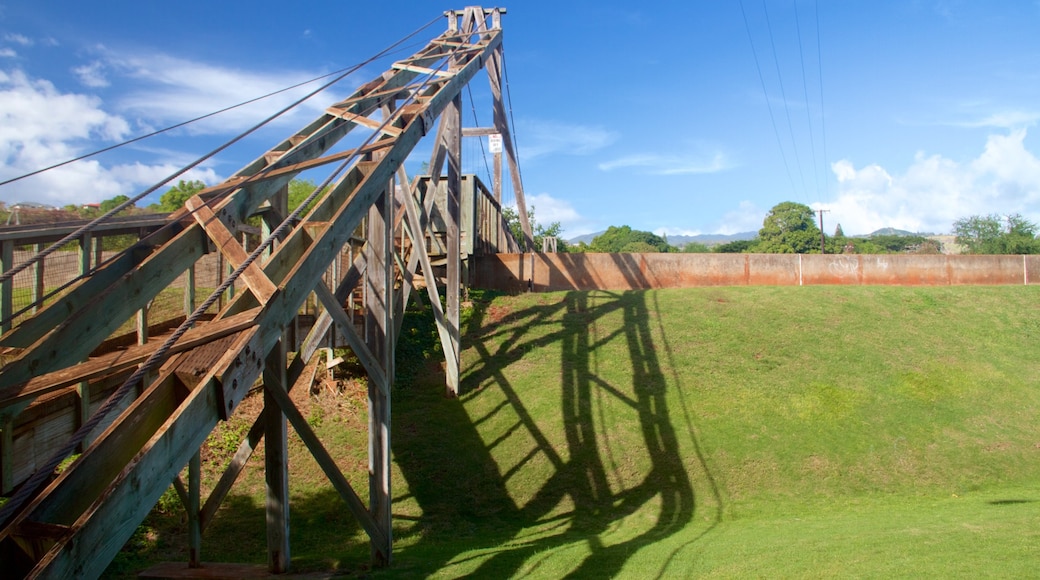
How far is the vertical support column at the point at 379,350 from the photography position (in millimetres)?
7957

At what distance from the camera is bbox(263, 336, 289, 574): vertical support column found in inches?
271

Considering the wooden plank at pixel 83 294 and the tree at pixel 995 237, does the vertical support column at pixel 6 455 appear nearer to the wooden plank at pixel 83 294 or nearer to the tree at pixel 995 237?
the wooden plank at pixel 83 294

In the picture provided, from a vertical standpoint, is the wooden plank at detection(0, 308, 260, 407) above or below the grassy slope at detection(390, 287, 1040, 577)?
above

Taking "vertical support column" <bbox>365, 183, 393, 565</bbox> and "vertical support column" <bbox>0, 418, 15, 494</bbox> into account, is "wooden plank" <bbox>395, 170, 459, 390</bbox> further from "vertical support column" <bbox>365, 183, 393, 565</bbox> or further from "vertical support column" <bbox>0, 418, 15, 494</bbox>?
"vertical support column" <bbox>0, 418, 15, 494</bbox>

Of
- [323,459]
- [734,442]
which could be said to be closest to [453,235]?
[734,442]

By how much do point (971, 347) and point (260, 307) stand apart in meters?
15.3

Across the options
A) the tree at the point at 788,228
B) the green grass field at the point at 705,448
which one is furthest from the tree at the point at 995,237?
the green grass field at the point at 705,448

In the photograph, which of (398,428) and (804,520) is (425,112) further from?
(804,520)

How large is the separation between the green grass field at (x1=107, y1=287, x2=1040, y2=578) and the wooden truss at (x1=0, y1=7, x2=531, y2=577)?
202 centimetres

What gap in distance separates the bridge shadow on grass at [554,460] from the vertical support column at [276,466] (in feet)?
4.06

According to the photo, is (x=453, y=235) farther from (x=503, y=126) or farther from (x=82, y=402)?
(x=82, y=402)

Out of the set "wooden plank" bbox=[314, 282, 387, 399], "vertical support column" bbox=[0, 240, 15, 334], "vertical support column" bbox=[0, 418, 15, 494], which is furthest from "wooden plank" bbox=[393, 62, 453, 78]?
"vertical support column" bbox=[0, 418, 15, 494]

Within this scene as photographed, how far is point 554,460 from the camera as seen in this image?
11.4 meters

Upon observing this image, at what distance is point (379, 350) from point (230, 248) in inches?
132
